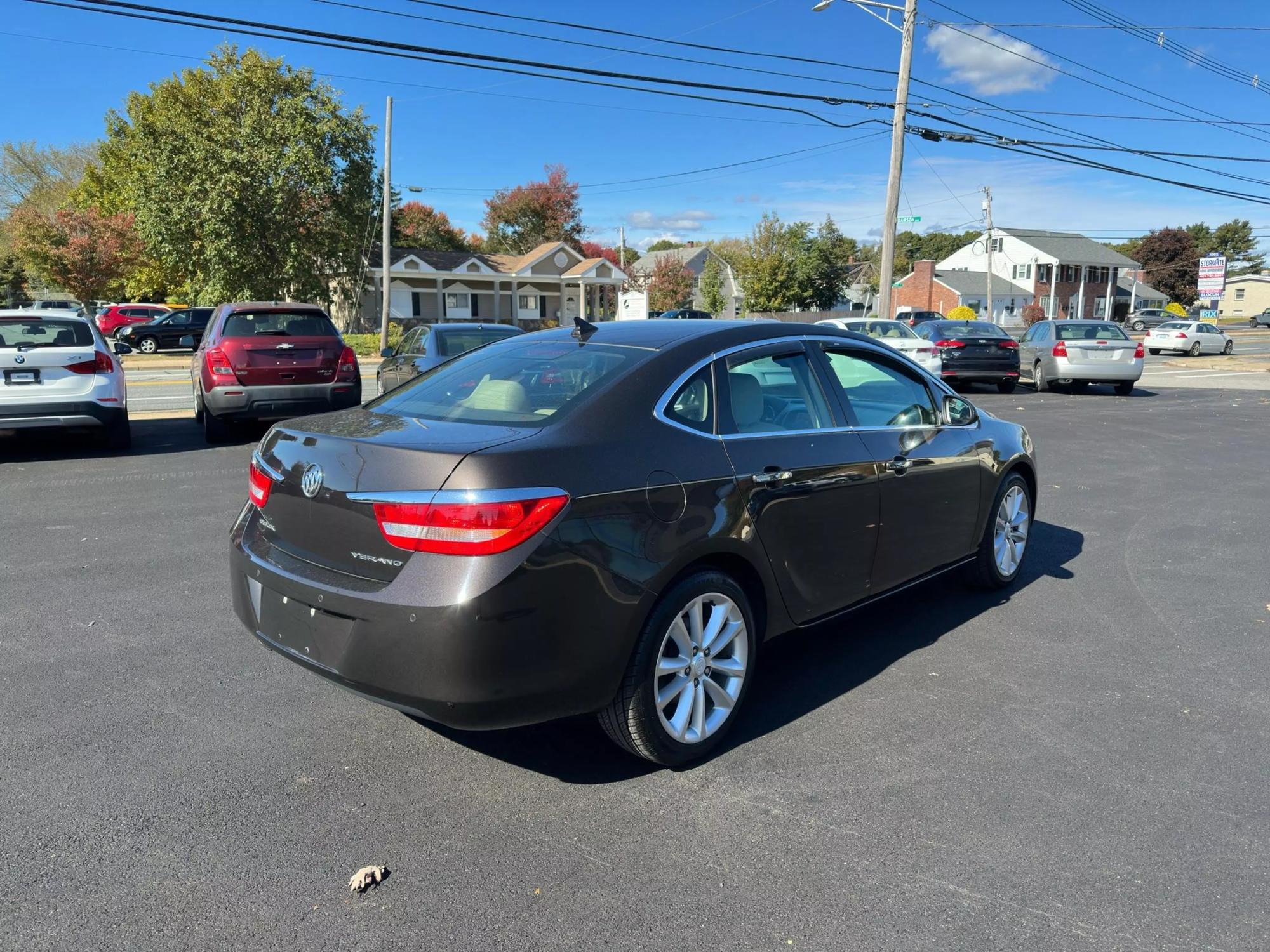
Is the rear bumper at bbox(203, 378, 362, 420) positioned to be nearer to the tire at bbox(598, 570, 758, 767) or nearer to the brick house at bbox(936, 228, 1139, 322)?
the tire at bbox(598, 570, 758, 767)

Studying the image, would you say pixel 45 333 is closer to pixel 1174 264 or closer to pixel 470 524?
pixel 470 524

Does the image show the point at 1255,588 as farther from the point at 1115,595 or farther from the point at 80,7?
the point at 80,7

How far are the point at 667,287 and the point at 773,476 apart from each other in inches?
2585

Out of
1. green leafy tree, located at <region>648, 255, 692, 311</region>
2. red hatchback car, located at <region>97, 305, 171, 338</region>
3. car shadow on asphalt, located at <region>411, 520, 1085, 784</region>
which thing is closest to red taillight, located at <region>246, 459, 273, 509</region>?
car shadow on asphalt, located at <region>411, 520, 1085, 784</region>

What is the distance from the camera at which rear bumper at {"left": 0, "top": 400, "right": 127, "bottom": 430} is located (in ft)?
29.9

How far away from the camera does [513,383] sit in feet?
12.3

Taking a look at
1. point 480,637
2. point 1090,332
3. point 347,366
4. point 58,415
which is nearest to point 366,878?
point 480,637

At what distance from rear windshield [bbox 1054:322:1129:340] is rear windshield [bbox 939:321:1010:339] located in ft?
4.01

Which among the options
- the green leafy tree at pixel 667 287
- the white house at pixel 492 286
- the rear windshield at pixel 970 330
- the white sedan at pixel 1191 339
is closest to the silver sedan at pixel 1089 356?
the rear windshield at pixel 970 330

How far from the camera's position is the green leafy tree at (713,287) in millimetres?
61656

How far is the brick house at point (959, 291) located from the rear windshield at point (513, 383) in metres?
72.3

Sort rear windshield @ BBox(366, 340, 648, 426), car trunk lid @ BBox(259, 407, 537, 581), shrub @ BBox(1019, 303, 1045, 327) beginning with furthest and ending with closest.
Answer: shrub @ BBox(1019, 303, 1045, 327)
rear windshield @ BBox(366, 340, 648, 426)
car trunk lid @ BBox(259, 407, 537, 581)

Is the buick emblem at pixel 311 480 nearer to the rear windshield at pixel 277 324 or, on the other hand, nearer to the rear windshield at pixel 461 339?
the rear windshield at pixel 277 324

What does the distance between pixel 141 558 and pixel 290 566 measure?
3426 millimetres
